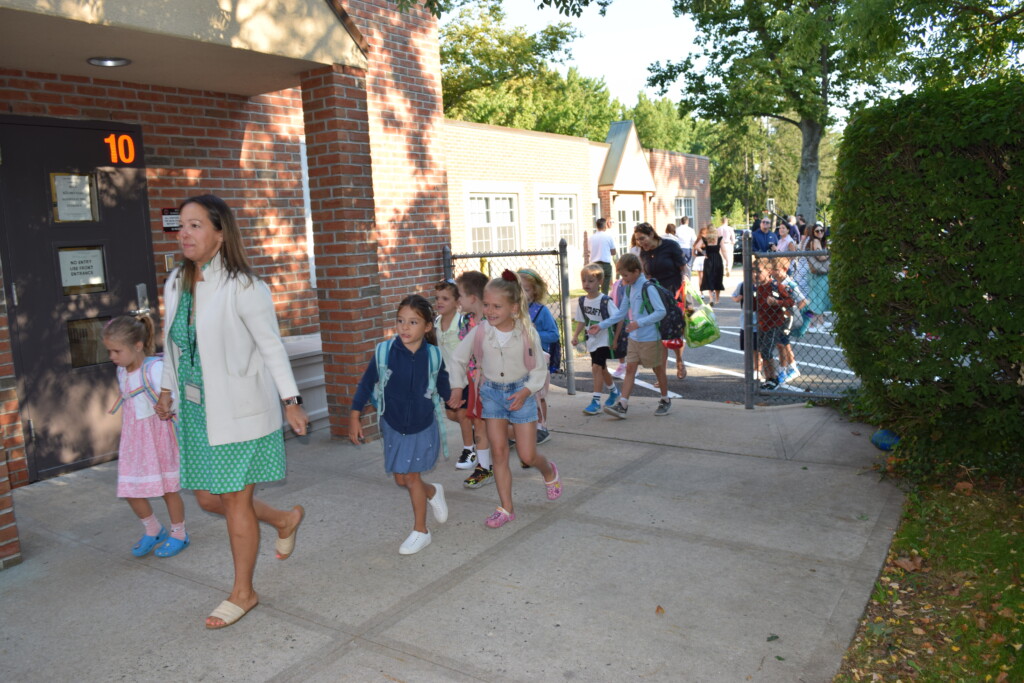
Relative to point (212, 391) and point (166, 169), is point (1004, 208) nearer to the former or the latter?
point (212, 391)

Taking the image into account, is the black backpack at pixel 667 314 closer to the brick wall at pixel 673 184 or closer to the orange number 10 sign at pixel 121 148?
the orange number 10 sign at pixel 121 148

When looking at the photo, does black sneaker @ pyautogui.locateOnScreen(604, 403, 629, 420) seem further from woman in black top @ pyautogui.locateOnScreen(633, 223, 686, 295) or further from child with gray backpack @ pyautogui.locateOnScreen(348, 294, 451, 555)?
child with gray backpack @ pyautogui.locateOnScreen(348, 294, 451, 555)

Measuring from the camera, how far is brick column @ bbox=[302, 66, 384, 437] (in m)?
6.73

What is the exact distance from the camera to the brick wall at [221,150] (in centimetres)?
631

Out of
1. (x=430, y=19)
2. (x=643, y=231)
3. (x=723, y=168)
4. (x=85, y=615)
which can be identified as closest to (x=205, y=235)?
(x=85, y=615)

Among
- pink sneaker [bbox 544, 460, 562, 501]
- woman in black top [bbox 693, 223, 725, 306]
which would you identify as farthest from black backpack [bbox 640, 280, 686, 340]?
woman in black top [bbox 693, 223, 725, 306]

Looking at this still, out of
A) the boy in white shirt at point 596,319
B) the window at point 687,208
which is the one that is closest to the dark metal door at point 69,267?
the boy in white shirt at point 596,319

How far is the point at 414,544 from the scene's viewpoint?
4.59 metres

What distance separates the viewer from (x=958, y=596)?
395cm

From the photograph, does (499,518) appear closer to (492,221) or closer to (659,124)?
(492,221)

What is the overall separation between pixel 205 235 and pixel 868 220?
4.12 meters

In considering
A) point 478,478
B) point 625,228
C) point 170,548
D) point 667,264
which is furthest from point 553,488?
point 625,228

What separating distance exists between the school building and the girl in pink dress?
2.17 ft

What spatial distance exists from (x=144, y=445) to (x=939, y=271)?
493 cm
